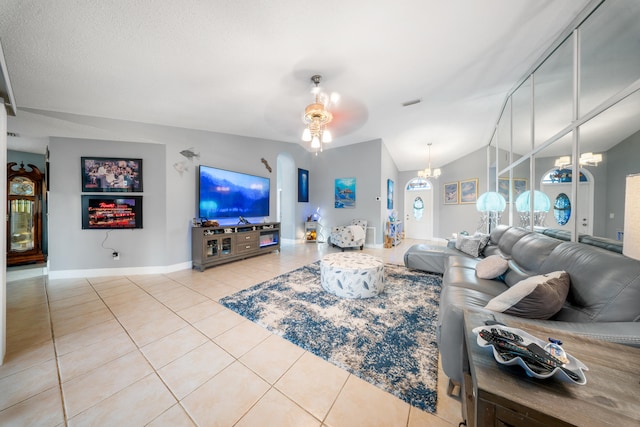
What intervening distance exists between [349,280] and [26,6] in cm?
341

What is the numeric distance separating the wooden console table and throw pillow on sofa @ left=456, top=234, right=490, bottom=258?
2.64m

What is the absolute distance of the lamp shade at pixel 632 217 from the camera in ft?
2.73

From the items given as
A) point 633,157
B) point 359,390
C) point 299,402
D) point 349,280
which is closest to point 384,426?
point 359,390

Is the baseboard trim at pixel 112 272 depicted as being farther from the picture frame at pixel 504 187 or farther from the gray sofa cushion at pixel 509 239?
the picture frame at pixel 504 187

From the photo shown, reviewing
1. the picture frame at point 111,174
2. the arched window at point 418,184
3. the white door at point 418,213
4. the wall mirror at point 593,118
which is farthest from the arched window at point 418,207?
the picture frame at point 111,174

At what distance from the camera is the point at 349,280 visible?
2438 millimetres

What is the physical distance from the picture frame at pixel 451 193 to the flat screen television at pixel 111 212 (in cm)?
790

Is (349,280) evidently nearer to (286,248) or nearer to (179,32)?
(179,32)

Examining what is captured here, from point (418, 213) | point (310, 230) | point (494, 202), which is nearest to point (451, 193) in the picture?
point (418, 213)

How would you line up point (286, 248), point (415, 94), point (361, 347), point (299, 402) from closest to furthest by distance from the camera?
point (299, 402)
point (361, 347)
point (415, 94)
point (286, 248)

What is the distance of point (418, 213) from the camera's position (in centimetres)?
740

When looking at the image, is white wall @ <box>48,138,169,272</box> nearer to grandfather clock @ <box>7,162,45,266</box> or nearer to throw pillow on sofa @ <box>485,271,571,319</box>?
grandfather clock @ <box>7,162,45,266</box>

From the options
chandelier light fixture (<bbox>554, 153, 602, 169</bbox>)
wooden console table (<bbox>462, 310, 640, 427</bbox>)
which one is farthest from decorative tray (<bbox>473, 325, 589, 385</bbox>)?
chandelier light fixture (<bbox>554, 153, 602, 169</bbox>)

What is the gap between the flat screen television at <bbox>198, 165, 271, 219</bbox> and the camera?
12.5ft
